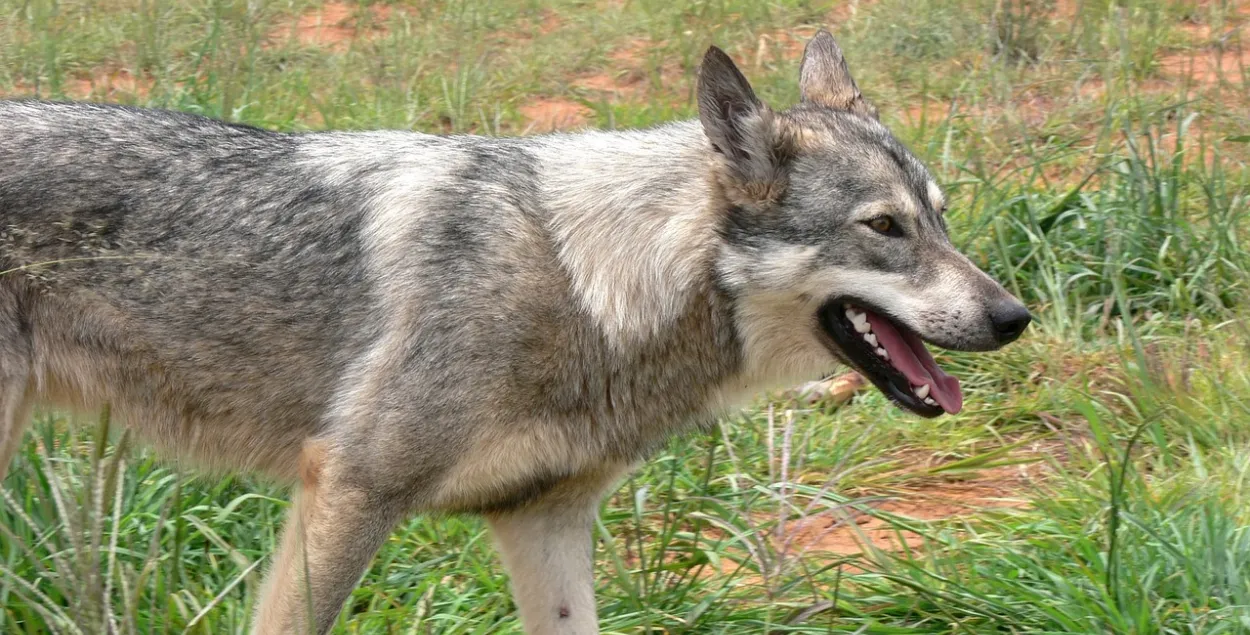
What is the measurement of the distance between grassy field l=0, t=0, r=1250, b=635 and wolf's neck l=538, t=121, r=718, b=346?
616 mm

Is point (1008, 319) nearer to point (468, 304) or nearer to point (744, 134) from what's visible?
point (744, 134)

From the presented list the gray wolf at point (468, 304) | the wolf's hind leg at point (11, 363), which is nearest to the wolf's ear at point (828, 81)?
the gray wolf at point (468, 304)

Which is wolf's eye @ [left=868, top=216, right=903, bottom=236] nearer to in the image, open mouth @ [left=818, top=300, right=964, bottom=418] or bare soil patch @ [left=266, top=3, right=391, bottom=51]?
open mouth @ [left=818, top=300, right=964, bottom=418]

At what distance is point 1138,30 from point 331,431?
5674 millimetres

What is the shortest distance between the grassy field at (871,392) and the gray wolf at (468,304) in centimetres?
24

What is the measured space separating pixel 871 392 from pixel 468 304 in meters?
2.22

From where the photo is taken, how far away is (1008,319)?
313 centimetres

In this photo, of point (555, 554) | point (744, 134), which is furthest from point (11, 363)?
point (744, 134)

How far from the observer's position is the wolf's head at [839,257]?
10.3 ft

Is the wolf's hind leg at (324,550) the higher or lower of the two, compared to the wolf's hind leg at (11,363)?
lower

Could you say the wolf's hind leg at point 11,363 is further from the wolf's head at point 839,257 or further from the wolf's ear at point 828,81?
the wolf's ear at point 828,81

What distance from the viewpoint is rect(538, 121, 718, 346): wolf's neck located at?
10.4 feet

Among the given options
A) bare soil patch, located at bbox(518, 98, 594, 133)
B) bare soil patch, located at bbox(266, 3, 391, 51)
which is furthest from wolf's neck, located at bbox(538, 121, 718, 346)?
bare soil patch, located at bbox(266, 3, 391, 51)

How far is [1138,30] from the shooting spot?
7188 mm
